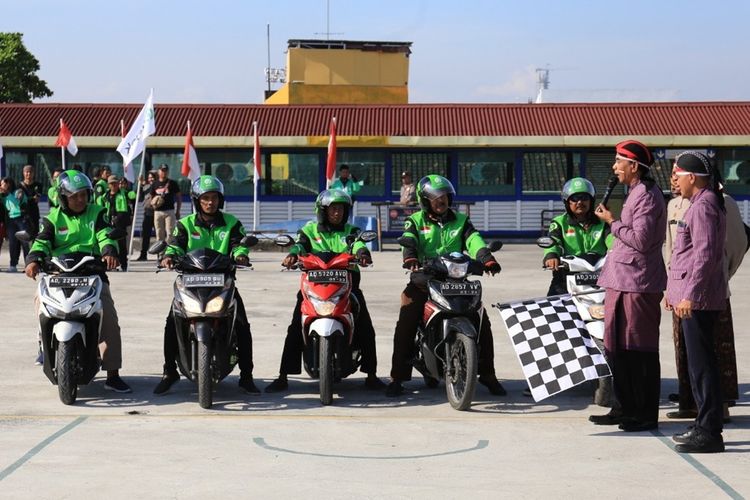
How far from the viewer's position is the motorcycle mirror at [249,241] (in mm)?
9039

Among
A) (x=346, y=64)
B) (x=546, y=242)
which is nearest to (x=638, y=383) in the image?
(x=546, y=242)

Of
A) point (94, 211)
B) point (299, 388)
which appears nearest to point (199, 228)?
point (94, 211)

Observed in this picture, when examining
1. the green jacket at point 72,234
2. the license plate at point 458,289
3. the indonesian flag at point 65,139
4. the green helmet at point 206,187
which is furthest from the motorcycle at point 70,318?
the indonesian flag at point 65,139

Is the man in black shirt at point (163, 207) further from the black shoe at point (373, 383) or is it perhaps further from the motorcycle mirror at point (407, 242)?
the motorcycle mirror at point (407, 242)

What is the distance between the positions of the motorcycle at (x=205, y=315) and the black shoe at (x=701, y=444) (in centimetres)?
323

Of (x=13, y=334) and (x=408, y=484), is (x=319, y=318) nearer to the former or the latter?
(x=408, y=484)

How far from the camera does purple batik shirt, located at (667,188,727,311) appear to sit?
7.36 meters

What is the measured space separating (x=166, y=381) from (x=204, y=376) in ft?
2.68

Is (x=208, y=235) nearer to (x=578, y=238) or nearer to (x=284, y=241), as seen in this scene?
(x=284, y=241)

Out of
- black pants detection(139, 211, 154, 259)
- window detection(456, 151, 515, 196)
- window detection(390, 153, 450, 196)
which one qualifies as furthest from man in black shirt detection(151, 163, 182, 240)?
window detection(456, 151, 515, 196)

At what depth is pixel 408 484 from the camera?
6.61 metres

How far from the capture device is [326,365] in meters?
8.86

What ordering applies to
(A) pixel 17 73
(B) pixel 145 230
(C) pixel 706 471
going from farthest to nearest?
(A) pixel 17 73 < (B) pixel 145 230 < (C) pixel 706 471

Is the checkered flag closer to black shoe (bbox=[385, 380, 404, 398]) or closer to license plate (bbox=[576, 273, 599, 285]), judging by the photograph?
license plate (bbox=[576, 273, 599, 285])
